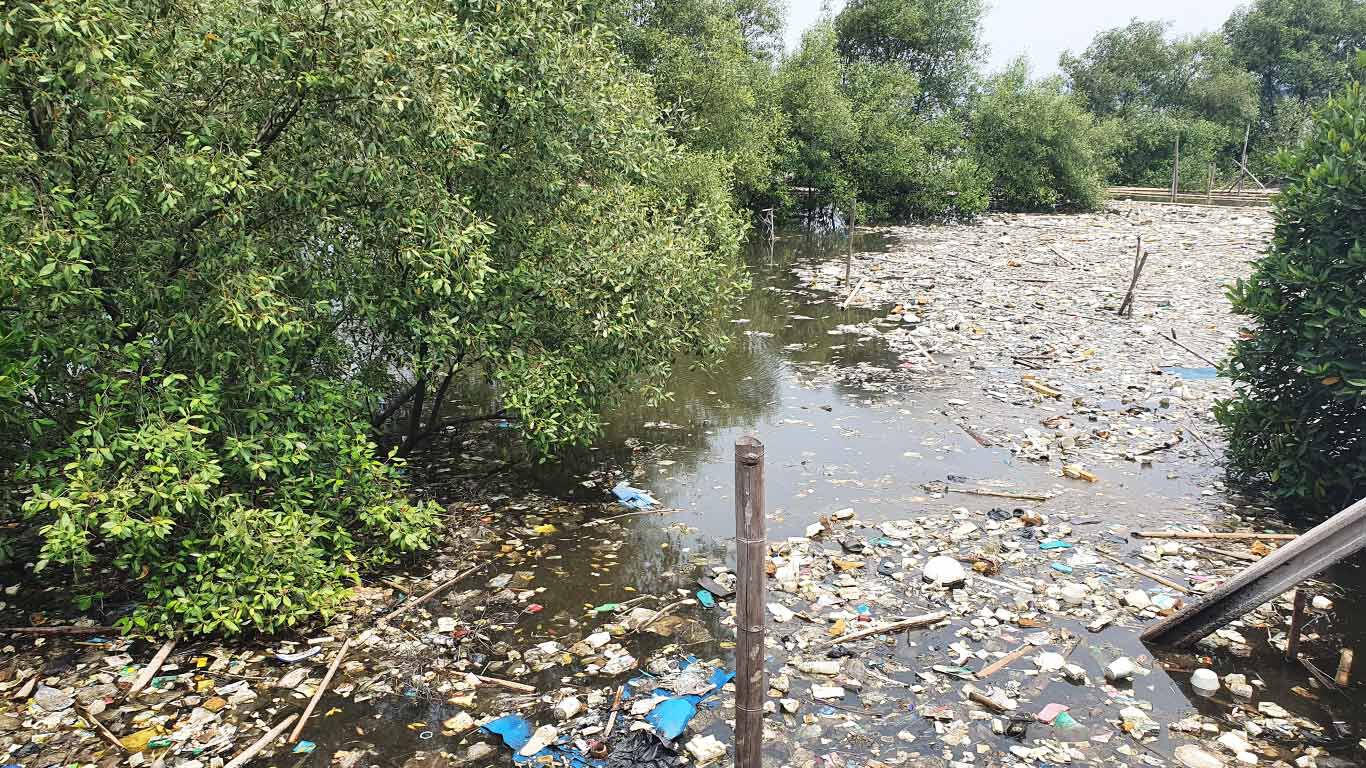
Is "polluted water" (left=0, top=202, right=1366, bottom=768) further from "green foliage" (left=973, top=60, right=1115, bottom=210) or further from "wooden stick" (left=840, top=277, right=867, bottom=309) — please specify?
"green foliage" (left=973, top=60, right=1115, bottom=210)

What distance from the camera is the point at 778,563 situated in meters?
7.53

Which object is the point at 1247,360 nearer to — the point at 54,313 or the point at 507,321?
the point at 507,321

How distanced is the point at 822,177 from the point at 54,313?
2889 centimetres

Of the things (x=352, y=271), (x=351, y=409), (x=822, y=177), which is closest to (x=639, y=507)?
(x=351, y=409)

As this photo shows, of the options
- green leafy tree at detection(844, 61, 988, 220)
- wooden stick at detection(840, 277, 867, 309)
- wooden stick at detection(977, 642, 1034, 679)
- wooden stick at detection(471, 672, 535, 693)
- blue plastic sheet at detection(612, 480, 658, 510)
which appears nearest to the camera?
wooden stick at detection(471, 672, 535, 693)

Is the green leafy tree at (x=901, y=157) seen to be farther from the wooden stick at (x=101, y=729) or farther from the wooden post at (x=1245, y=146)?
the wooden stick at (x=101, y=729)

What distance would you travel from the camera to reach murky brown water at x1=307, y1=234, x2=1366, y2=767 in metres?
5.50

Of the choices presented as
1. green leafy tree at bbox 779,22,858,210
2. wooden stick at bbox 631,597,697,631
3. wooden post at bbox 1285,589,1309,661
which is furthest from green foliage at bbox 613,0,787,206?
wooden post at bbox 1285,589,1309,661

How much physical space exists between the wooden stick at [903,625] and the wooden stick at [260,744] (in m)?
3.79

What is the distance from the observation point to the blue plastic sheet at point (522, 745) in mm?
5098

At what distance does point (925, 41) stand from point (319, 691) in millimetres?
38411

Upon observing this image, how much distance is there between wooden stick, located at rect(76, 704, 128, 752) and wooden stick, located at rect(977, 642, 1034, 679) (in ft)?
18.4

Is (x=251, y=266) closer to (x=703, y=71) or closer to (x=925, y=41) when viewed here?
(x=703, y=71)

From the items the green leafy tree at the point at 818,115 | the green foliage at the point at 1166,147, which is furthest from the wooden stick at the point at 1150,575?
the green foliage at the point at 1166,147
